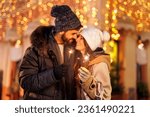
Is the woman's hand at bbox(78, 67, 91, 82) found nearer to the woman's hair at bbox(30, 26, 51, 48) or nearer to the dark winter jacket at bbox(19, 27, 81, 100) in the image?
the dark winter jacket at bbox(19, 27, 81, 100)

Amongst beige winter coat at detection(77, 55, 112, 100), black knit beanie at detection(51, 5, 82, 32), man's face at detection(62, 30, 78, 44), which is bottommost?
beige winter coat at detection(77, 55, 112, 100)

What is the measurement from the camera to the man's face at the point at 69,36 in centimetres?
191

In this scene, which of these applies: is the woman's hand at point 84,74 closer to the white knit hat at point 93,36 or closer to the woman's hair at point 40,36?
the white knit hat at point 93,36

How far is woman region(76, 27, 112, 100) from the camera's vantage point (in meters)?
1.87

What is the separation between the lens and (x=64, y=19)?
1.89 metres

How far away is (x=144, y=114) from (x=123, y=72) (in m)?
0.65

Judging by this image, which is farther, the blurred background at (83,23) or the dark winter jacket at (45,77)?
the blurred background at (83,23)

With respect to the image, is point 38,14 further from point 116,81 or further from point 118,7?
point 116,81

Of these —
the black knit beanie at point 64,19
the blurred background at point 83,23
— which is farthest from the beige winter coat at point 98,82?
the black knit beanie at point 64,19

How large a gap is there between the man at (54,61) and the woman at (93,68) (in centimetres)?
4

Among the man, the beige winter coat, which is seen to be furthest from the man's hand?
the beige winter coat

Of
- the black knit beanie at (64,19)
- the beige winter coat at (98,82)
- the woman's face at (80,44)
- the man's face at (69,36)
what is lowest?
the beige winter coat at (98,82)

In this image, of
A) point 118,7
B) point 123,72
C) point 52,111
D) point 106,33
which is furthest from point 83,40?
point 123,72

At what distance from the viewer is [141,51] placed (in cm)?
212
